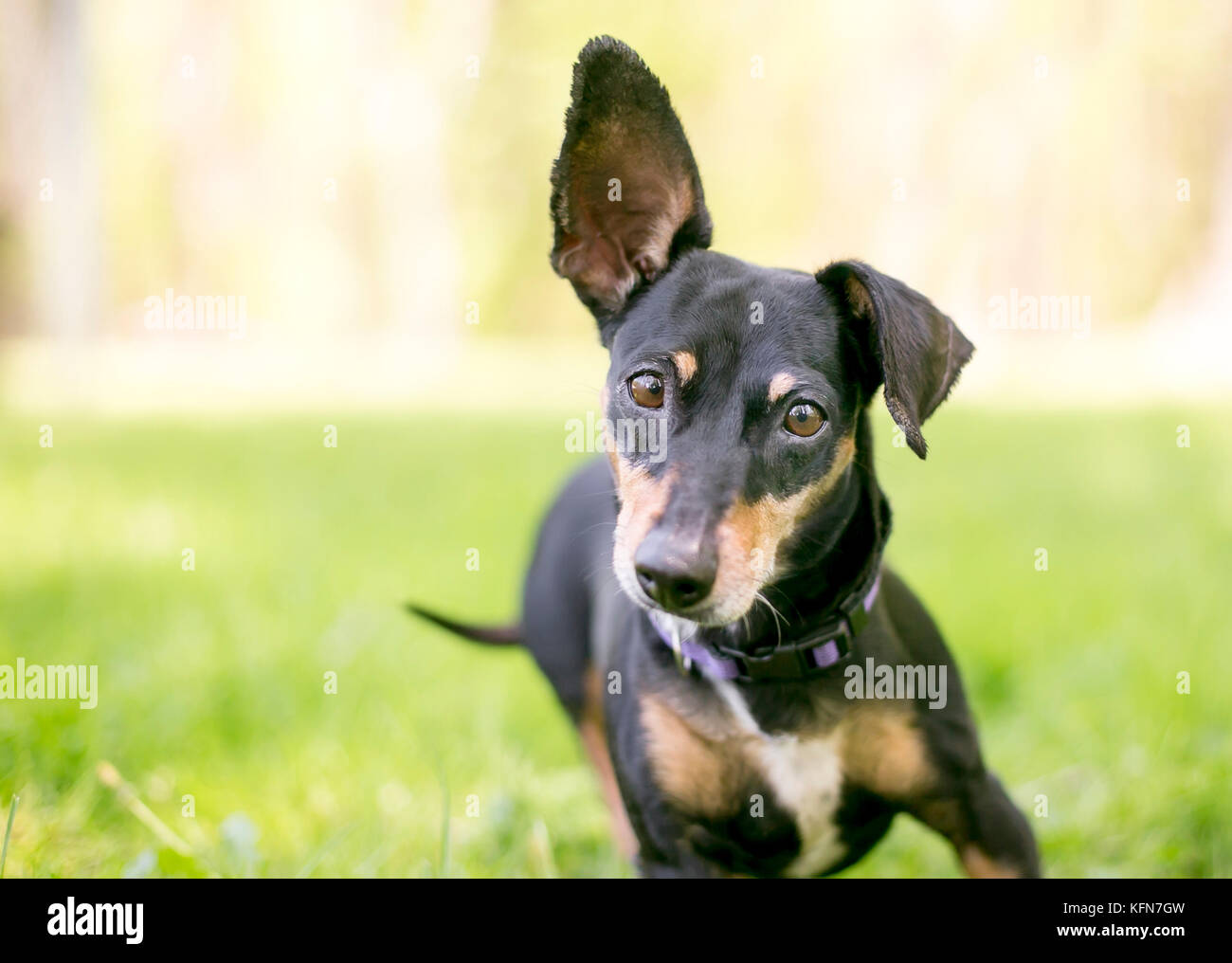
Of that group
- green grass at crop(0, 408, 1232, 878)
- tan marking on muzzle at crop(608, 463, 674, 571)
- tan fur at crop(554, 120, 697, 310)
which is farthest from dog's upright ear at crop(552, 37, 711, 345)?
green grass at crop(0, 408, 1232, 878)

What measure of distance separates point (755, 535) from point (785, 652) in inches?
16.4

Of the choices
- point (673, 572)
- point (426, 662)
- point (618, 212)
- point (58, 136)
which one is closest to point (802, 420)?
point (673, 572)

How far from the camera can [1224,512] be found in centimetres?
732

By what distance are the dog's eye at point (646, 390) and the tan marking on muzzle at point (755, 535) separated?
0.36 metres

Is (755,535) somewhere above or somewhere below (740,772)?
above

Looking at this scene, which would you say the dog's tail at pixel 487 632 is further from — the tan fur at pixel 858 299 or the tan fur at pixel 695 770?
the tan fur at pixel 858 299

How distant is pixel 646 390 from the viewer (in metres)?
2.57

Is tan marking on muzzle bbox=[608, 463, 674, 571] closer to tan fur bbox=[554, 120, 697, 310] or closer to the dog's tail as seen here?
tan fur bbox=[554, 120, 697, 310]

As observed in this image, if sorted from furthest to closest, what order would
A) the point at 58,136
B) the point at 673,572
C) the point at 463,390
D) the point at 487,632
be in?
the point at 463,390 < the point at 58,136 < the point at 487,632 < the point at 673,572

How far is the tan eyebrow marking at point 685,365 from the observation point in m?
2.51

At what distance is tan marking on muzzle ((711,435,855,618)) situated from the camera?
2273 mm

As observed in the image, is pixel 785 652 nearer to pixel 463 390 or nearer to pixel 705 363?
pixel 705 363
